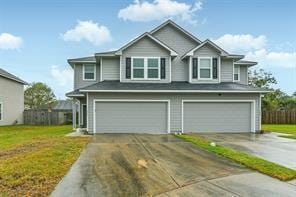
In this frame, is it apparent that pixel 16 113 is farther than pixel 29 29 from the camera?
Yes

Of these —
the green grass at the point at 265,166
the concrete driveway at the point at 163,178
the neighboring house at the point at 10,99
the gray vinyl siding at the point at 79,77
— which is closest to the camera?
the concrete driveway at the point at 163,178

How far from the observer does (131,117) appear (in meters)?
19.8

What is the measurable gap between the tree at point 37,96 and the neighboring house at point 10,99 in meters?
15.3

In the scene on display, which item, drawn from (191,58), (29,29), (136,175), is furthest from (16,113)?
(136,175)

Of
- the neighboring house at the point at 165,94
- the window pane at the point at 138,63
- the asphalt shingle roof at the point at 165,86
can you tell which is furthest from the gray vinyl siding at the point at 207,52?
the window pane at the point at 138,63

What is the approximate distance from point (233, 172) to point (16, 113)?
29.4 metres

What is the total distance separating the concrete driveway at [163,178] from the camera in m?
6.42

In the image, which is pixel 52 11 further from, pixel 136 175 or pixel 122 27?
pixel 136 175

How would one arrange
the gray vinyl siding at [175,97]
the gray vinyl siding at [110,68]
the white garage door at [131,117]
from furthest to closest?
1. the gray vinyl siding at [110,68]
2. the white garage door at [131,117]
3. the gray vinyl siding at [175,97]

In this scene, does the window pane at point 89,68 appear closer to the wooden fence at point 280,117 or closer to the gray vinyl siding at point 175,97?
the gray vinyl siding at point 175,97

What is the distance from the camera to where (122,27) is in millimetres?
26141

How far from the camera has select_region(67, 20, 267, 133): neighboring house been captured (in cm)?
1962

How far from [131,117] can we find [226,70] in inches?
301

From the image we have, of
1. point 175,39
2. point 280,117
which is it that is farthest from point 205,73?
point 280,117
